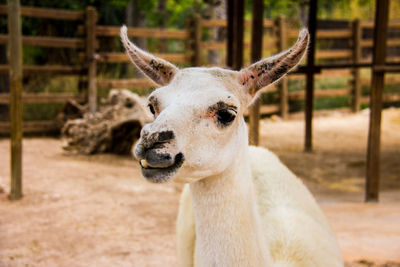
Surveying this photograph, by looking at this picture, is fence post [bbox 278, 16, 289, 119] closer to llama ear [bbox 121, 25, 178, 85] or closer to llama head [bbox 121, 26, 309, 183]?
llama ear [bbox 121, 25, 178, 85]

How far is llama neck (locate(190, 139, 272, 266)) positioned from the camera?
1.80 meters

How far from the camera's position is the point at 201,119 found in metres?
1.77

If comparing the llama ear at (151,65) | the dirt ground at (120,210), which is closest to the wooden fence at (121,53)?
the dirt ground at (120,210)

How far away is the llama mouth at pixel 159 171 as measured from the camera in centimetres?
162

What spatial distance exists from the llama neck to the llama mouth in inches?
9.6

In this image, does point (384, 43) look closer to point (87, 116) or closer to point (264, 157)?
point (264, 157)

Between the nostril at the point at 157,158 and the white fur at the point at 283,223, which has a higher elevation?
the nostril at the point at 157,158

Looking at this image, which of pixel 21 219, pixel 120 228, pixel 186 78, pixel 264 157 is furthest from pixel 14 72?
pixel 186 78

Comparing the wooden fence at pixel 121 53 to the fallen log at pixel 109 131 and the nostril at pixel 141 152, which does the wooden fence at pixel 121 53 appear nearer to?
the fallen log at pixel 109 131

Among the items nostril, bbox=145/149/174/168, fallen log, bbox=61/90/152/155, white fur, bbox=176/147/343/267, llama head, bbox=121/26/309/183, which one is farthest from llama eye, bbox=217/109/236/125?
fallen log, bbox=61/90/152/155

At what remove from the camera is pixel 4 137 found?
902 cm

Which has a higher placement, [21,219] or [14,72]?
[14,72]

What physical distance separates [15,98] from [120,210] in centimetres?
169

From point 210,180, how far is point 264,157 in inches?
49.3
